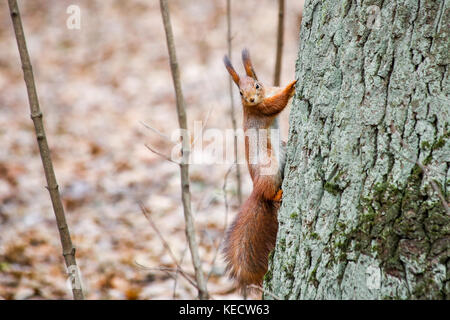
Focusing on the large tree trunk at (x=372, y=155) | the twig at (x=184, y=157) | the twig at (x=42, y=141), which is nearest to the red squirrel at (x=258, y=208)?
the twig at (x=184, y=157)

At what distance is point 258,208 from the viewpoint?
2.07 metres

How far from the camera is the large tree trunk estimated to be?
1366mm

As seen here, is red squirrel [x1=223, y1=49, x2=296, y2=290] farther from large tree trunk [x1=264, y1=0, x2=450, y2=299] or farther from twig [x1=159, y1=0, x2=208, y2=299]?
large tree trunk [x1=264, y1=0, x2=450, y2=299]

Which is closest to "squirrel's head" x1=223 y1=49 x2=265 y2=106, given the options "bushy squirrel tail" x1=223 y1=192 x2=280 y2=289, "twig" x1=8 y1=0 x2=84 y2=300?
"bushy squirrel tail" x1=223 y1=192 x2=280 y2=289

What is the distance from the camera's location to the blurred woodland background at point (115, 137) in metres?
3.19

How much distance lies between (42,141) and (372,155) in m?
1.21

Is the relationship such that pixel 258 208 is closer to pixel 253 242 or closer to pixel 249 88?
pixel 253 242

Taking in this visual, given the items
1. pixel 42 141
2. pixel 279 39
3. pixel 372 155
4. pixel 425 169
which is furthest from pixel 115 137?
pixel 425 169

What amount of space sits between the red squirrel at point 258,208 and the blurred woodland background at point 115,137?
0.88 ft

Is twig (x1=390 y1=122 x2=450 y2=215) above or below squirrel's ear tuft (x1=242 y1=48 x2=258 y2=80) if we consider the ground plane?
below

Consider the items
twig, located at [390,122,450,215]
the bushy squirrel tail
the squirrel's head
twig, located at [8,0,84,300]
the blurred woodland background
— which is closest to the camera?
twig, located at [390,122,450,215]

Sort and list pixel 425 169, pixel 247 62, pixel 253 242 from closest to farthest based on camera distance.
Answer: pixel 425 169, pixel 253 242, pixel 247 62

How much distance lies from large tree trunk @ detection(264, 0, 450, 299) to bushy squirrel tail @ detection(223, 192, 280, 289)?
39 cm
